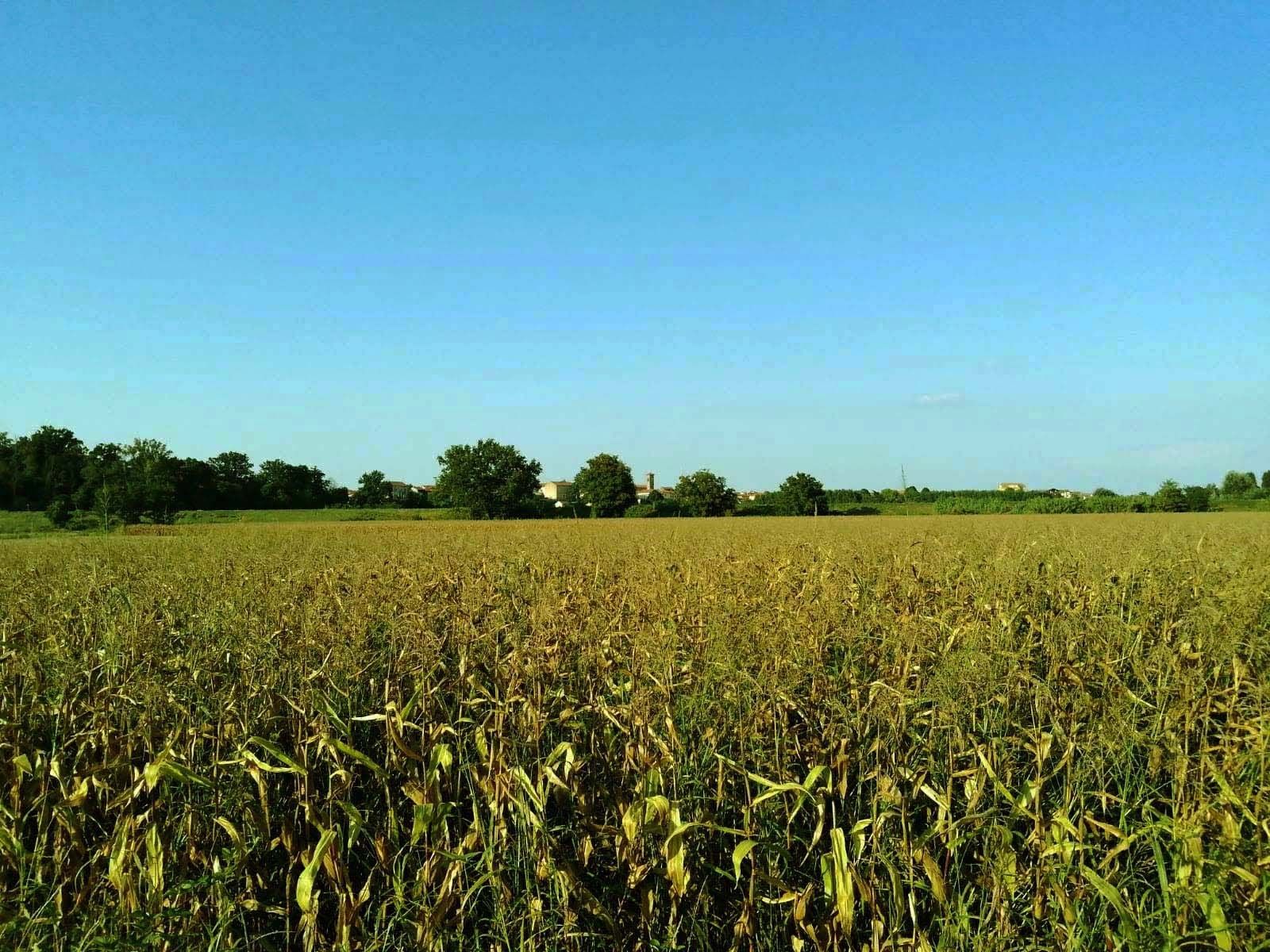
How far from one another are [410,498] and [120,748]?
104557 mm

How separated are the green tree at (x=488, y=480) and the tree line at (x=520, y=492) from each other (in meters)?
0.09

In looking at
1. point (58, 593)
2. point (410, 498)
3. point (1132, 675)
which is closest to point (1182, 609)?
point (1132, 675)

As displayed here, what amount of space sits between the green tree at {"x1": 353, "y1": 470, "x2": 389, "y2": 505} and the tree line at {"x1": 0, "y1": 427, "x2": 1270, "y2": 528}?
978 cm

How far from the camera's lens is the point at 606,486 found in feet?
275

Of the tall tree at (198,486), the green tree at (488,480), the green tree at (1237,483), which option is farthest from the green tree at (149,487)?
the green tree at (1237,483)

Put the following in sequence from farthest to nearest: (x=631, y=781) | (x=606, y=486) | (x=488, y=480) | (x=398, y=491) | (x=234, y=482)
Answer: (x=398, y=491) < (x=234, y=482) < (x=606, y=486) < (x=488, y=480) < (x=631, y=781)

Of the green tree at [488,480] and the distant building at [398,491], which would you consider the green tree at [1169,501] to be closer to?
the green tree at [488,480]

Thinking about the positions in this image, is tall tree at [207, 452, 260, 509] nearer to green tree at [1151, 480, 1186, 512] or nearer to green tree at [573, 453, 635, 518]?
green tree at [573, 453, 635, 518]

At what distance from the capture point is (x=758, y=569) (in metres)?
8.67

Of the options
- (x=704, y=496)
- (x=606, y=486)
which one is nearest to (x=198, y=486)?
(x=606, y=486)

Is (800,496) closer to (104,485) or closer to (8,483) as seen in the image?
(104,485)

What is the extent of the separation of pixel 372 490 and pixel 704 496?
6044 cm

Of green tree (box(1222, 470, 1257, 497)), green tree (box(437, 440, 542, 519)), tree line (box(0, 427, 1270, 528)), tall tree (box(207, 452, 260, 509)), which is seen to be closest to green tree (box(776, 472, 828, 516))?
tree line (box(0, 427, 1270, 528))

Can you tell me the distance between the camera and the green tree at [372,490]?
106 metres
